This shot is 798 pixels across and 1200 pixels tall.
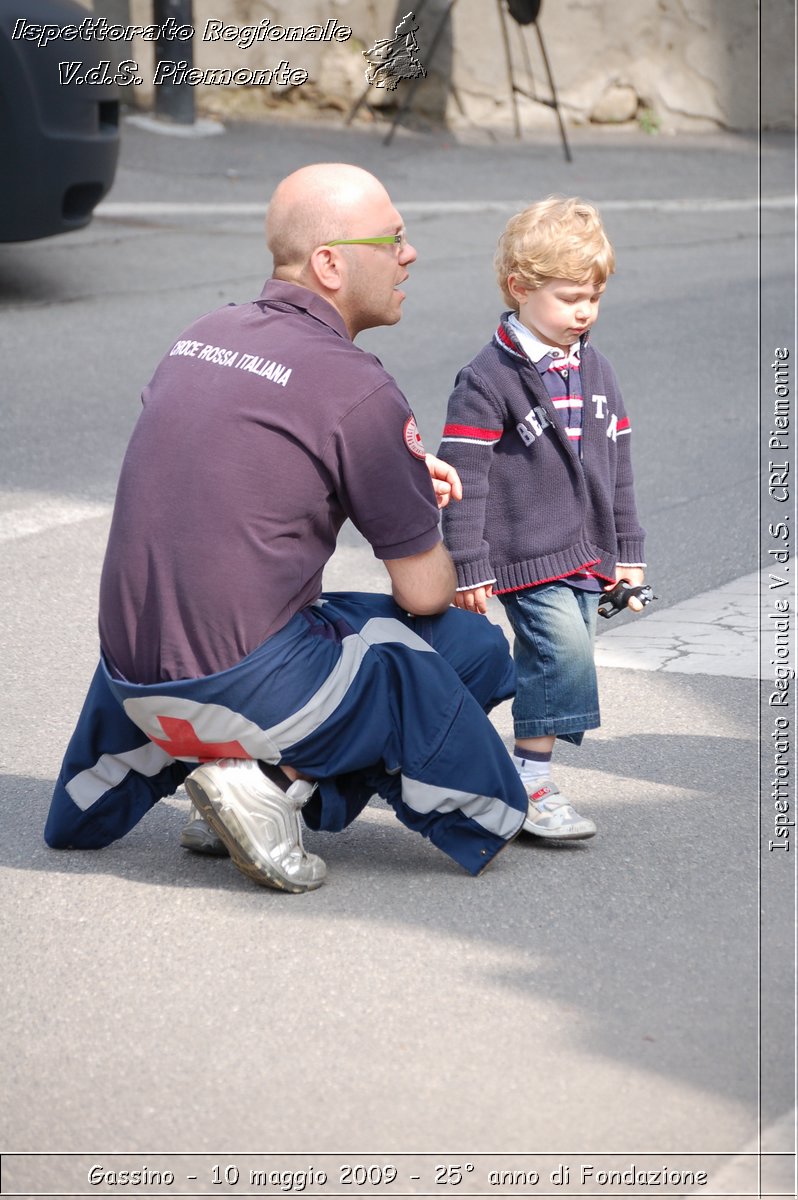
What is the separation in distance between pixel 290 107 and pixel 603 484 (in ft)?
44.3

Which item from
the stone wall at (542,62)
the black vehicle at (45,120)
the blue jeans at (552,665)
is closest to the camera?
the blue jeans at (552,665)

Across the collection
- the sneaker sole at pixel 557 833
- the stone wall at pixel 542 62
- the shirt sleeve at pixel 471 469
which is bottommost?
the stone wall at pixel 542 62

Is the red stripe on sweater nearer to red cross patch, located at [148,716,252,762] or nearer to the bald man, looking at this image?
the bald man

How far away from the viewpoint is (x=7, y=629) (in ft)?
15.5

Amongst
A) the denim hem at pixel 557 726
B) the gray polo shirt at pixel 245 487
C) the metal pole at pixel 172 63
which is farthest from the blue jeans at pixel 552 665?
the metal pole at pixel 172 63

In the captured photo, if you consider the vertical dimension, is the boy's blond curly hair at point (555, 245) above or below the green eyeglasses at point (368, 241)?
below

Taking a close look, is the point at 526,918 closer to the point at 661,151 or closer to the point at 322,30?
the point at 322,30

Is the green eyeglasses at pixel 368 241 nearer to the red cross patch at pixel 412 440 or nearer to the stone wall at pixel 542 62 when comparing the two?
the red cross patch at pixel 412 440

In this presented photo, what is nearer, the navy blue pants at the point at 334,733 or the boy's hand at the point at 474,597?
the navy blue pants at the point at 334,733

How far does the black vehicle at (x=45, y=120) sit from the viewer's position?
7.93 metres

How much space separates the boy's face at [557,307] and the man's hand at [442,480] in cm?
38

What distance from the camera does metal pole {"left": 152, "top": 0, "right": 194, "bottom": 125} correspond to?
13227 mm

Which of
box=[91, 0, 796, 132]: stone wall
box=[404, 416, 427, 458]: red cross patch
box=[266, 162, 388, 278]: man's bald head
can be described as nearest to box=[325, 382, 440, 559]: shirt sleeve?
box=[404, 416, 427, 458]: red cross patch

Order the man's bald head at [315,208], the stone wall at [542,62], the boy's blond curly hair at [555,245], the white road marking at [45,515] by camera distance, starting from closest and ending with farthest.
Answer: the man's bald head at [315,208]
the boy's blond curly hair at [555,245]
the white road marking at [45,515]
the stone wall at [542,62]
